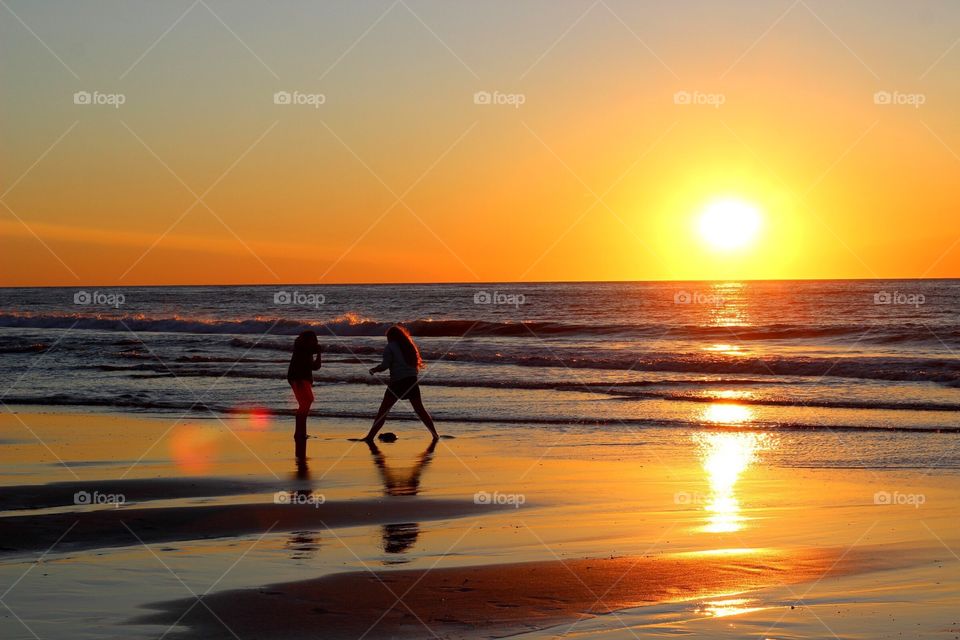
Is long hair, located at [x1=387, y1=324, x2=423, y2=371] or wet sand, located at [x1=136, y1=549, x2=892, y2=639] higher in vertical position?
long hair, located at [x1=387, y1=324, x2=423, y2=371]

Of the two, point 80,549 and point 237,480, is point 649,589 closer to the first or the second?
point 80,549

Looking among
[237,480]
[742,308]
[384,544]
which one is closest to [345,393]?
[237,480]

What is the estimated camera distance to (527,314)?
69.2m

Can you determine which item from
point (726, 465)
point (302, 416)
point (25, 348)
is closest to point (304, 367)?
point (302, 416)

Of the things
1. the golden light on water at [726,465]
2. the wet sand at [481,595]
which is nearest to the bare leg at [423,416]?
the golden light on water at [726,465]

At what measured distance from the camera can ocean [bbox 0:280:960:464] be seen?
19.2 metres

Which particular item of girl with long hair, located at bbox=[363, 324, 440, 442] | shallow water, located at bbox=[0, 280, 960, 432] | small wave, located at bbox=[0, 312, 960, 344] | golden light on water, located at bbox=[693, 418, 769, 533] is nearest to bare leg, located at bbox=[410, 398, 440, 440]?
girl with long hair, located at bbox=[363, 324, 440, 442]

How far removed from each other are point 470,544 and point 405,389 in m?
7.27

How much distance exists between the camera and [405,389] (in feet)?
51.6

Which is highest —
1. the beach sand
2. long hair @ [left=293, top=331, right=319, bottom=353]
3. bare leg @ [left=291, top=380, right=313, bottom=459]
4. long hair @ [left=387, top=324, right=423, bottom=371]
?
long hair @ [left=387, top=324, right=423, bottom=371]

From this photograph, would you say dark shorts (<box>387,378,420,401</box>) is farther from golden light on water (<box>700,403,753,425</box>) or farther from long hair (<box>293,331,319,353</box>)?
golden light on water (<box>700,403,753,425</box>)

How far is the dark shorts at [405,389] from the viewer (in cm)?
1569

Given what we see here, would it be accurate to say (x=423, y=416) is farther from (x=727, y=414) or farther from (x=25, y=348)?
(x=25, y=348)

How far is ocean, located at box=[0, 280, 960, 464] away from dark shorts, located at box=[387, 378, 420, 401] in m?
2.17
